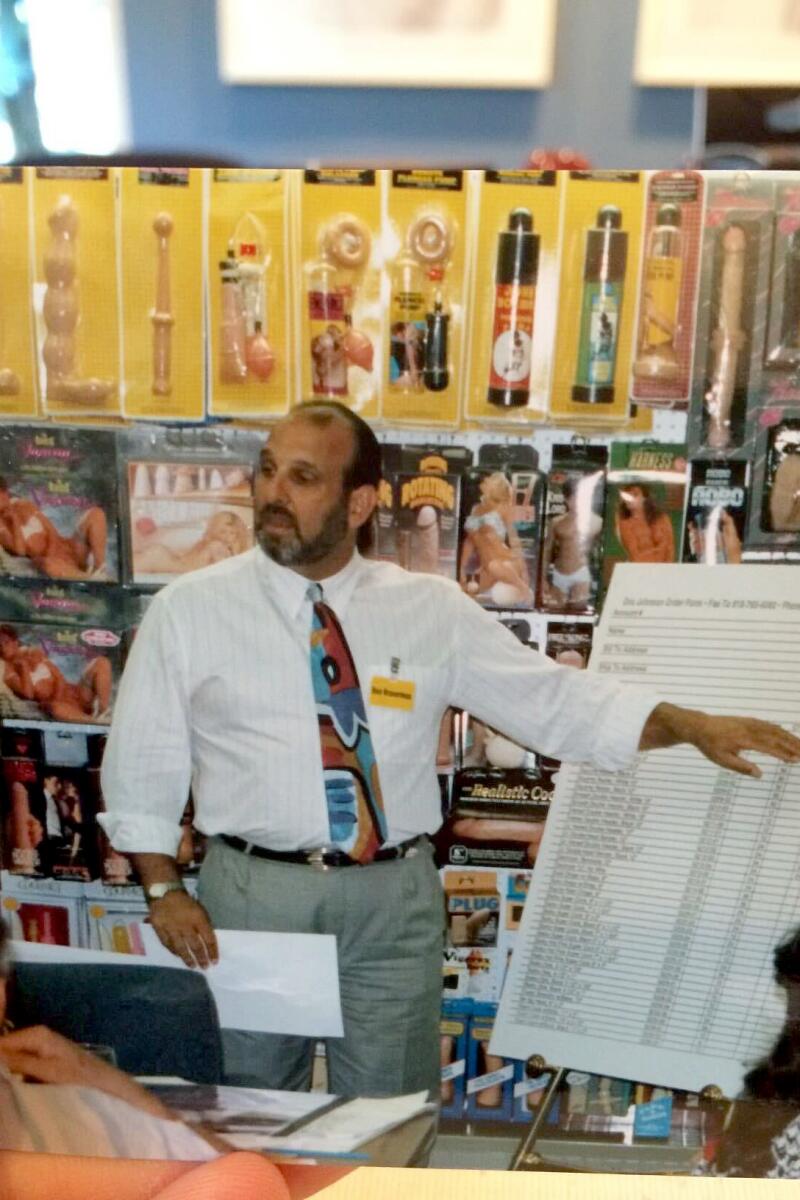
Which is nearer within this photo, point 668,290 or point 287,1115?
point 668,290

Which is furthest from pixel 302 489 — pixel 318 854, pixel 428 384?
pixel 318 854

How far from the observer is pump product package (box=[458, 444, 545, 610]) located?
3.55 feet

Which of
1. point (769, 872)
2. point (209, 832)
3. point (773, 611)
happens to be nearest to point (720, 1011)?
point (769, 872)

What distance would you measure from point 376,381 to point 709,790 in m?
0.58

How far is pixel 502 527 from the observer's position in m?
1.09

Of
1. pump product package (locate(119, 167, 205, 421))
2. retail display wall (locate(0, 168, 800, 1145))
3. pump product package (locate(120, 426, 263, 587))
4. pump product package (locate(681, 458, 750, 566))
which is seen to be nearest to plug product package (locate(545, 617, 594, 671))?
retail display wall (locate(0, 168, 800, 1145))

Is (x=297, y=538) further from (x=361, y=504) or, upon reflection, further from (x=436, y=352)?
(x=436, y=352)

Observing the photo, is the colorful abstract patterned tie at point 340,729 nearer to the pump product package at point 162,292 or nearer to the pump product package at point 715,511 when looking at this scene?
the pump product package at point 162,292

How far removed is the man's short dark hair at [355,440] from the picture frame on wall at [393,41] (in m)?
0.36

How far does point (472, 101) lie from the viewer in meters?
1.10

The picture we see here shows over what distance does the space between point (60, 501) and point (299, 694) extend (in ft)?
1.11

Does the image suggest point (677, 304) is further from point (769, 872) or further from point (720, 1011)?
point (720, 1011)

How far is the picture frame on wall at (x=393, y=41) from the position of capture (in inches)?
42.4

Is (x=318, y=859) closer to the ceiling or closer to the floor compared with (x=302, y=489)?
closer to the floor
